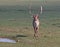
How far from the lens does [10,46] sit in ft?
53.2

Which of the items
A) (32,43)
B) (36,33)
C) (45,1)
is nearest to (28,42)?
(32,43)

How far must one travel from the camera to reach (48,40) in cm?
1839

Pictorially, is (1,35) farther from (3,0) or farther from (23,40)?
(3,0)

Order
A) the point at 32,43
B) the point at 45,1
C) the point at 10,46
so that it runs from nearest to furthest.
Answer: the point at 10,46 → the point at 32,43 → the point at 45,1

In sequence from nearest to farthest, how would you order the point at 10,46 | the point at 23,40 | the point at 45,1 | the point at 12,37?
1. the point at 10,46
2. the point at 23,40
3. the point at 12,37
4. the point at 45,1

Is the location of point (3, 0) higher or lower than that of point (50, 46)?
lower

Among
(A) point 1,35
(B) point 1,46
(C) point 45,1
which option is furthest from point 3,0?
(B) point 1,46

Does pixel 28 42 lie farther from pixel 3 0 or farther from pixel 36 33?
pixel 3 0

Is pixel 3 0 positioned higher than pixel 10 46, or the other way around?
pixel 10 46

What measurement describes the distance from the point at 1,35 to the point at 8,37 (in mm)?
1075

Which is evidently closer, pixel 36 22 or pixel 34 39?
pixel 34 39

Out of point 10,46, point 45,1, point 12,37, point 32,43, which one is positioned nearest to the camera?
point 10,46

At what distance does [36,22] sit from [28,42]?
3232 mm

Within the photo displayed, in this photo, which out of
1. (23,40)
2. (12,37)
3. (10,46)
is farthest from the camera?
(12,37)
